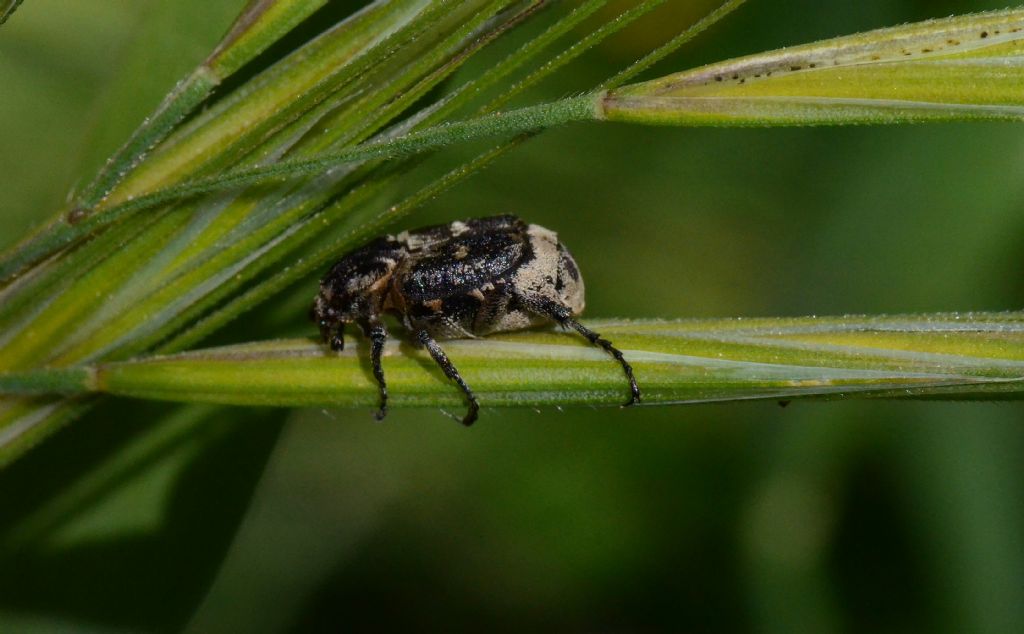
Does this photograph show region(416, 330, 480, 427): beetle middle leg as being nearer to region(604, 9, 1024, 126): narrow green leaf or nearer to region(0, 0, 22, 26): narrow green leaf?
region(604, 9, 1024, 126): narrow green leaf

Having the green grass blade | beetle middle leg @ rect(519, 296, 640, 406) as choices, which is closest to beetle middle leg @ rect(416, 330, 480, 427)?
the green grass blade

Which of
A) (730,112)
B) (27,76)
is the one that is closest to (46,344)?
(27,76)

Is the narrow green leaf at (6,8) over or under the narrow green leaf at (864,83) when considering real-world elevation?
over

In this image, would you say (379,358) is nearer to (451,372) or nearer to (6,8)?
(451,372)

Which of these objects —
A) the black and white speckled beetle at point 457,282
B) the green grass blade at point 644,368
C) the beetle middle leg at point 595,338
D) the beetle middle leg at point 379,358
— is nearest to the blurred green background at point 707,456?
the black and white speckled beetle at point 457,282

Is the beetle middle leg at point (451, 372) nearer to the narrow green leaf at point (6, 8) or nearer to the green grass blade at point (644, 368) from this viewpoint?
the green grass blade at point (644, 368)

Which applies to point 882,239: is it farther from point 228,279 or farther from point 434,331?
point 228,279
